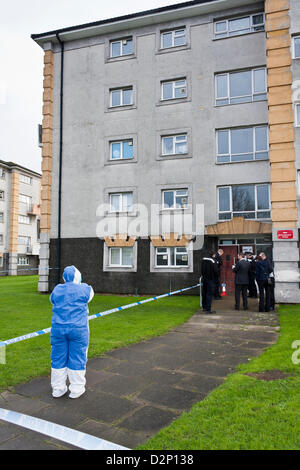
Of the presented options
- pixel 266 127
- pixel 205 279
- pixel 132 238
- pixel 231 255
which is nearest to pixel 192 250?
pixel 231 255

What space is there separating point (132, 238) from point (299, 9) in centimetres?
1277

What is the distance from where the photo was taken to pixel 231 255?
57.6 ft

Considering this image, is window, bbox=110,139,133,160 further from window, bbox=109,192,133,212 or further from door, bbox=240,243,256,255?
door, bbox=240,243,256,255

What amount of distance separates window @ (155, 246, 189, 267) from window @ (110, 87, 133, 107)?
8281 mm

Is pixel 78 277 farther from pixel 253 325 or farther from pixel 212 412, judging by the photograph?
pixel 253 325

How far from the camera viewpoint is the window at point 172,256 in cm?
1741

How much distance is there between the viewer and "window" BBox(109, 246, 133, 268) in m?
18.5

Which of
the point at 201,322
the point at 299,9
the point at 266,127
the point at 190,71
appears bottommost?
the point at 201,322

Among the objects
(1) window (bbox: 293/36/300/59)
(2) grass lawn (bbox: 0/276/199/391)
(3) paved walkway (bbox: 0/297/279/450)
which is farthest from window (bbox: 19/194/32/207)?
(3) paved walkway (bbox: 0/297/279/450)

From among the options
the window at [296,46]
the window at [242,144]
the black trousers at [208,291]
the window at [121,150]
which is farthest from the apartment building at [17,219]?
the window at [296,46]

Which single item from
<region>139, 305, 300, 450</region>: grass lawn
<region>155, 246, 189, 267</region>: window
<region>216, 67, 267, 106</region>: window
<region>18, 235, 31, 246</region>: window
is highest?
<region>216, 67, 267, 106</region>: window

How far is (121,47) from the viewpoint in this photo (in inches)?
774

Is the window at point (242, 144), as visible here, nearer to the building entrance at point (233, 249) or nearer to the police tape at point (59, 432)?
the building entrance at point (233, 249)
